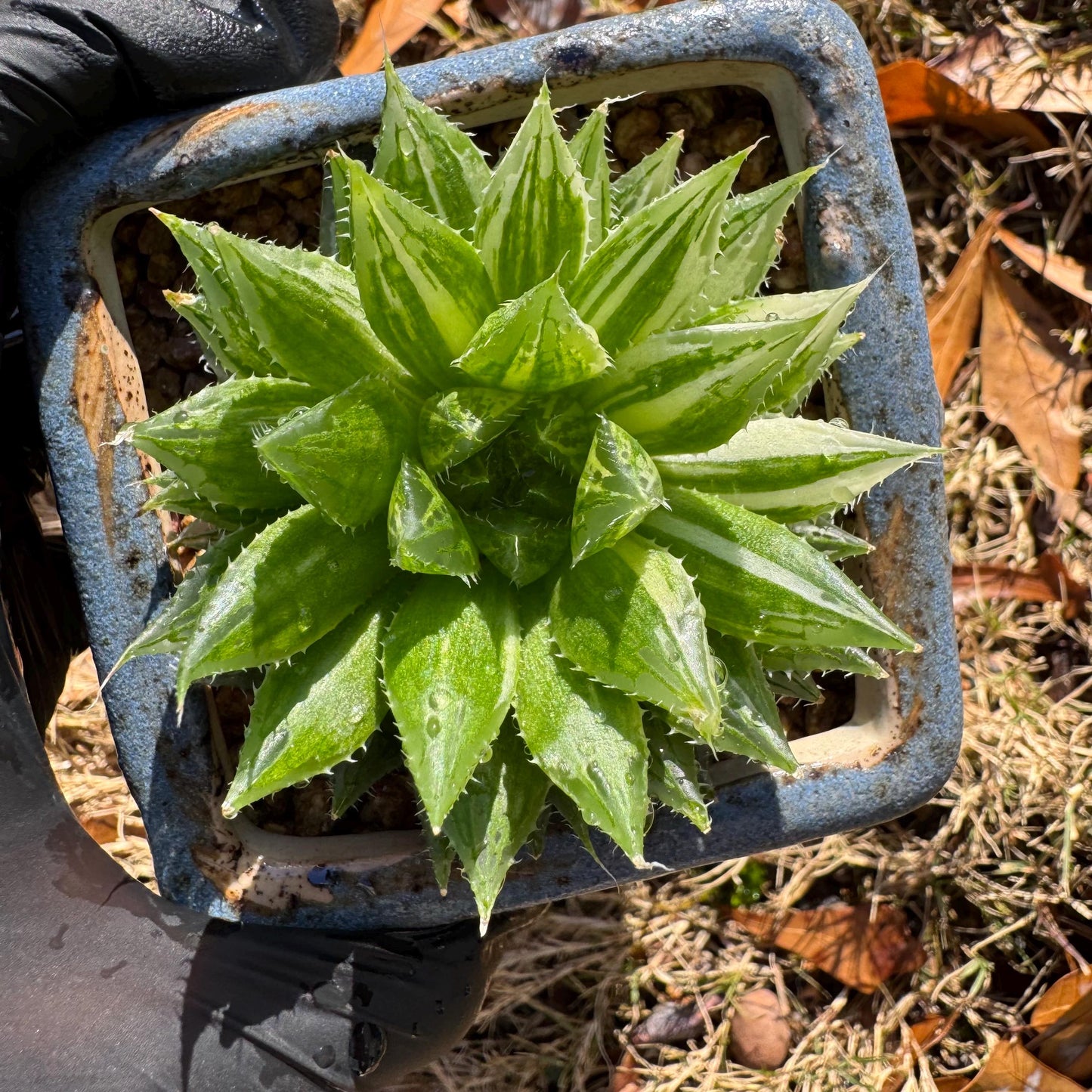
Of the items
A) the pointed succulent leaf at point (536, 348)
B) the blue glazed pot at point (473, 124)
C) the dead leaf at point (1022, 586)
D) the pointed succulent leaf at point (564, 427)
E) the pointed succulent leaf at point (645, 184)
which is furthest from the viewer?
the dead leaf at point (1022, 586)

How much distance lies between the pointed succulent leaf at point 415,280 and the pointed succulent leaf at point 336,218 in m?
0.07

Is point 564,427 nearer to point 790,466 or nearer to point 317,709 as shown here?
point 790,466

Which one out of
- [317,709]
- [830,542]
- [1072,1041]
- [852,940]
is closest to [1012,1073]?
[1072,1041]

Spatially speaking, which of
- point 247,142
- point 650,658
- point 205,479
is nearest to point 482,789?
point 650,658

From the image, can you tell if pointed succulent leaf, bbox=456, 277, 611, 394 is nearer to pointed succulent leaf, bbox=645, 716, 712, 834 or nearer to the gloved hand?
pointed succulent leaf, bbox=645, 716, 712, 834

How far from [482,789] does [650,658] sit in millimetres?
188

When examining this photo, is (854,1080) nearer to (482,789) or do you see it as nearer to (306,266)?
(482,789)

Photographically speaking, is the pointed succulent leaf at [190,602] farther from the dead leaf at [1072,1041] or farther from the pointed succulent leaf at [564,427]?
the dead leaf at [1072,1041]

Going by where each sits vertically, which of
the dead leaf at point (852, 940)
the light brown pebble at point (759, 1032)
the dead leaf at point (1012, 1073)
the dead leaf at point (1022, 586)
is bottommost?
the dead leaf at point (1012, 1073)

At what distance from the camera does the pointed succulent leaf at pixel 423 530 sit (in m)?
0.67

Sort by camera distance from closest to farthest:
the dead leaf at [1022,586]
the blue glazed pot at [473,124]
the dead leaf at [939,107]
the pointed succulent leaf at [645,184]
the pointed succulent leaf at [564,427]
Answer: the pointed succulent leaf at [564,427] < the pointed succulent leaf at [645,184] < the blue glazed pot at [473,124] < the dead leaf at [939,107] < the dead leaf at [1022,586]

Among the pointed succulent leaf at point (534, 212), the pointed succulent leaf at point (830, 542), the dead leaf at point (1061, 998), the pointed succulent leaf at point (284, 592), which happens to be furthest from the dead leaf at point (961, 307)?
the pointed succulent leaf at point (284, 592)

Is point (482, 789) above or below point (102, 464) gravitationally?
below

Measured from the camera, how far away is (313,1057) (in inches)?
40.6
